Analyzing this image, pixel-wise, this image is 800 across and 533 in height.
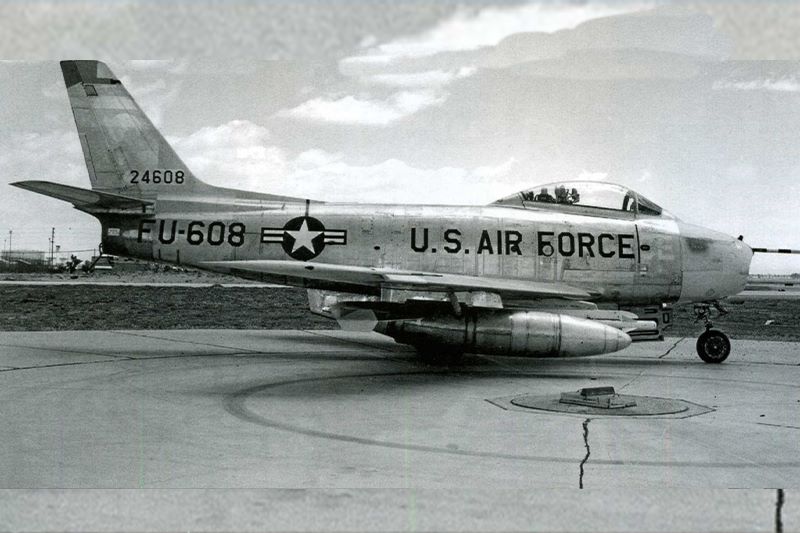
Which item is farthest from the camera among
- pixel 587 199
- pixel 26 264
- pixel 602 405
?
pixel 26 264

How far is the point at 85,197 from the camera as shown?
11508mm

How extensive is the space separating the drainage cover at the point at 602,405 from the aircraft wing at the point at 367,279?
7.23ft

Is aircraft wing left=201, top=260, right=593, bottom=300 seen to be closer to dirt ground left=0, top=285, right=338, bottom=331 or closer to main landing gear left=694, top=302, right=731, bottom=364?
main landing gear left=694, top=302, right=731, bottom=364

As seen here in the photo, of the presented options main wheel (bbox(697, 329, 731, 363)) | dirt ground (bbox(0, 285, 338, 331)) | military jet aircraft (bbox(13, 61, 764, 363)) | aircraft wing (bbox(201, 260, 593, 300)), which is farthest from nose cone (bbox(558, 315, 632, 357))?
dirt ground (bbox(0, 285, 338, 331))

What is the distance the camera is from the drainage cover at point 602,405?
7.34 m

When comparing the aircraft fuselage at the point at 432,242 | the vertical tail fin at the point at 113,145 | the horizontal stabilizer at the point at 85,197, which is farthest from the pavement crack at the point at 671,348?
the horizontal stabilizer at the point at 85,197

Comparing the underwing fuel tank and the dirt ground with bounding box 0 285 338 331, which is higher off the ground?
the underwing fuel tank

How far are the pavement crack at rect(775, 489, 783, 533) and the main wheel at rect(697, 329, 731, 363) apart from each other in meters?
7.38

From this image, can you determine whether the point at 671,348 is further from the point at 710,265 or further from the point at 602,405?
the point at 602,405

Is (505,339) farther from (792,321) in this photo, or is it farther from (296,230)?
(792,321)

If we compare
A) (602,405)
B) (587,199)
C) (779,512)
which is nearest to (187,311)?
(587,199)

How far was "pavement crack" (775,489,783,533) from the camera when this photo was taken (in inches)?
155

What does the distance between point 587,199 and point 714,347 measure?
3012mm

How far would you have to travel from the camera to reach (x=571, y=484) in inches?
187
